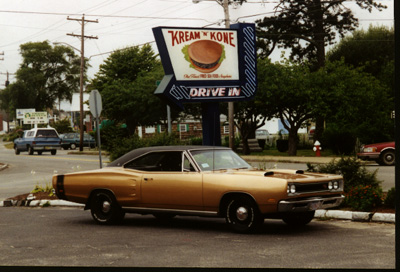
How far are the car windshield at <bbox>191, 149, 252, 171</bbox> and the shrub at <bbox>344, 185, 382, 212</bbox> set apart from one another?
2.31 meters

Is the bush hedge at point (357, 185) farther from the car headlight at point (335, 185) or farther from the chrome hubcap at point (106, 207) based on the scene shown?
the chrome hubcap at point (106, 207)

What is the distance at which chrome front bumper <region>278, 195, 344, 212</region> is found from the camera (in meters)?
9.02

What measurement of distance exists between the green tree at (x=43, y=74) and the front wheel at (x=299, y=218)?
177 ft

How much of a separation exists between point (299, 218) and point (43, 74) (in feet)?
193

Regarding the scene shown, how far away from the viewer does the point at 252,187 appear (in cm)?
930

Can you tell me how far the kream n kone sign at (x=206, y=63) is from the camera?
15.6 m

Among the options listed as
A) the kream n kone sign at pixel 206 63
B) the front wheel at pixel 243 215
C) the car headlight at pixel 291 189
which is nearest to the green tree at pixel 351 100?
the kream n kone sign at pixel 206 63

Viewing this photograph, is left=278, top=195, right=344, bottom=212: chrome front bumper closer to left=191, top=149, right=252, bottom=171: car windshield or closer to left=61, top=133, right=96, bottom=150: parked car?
left=191, top=149, right=252, bottom=171: car windshield

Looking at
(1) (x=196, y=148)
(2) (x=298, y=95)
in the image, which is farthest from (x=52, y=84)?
(1) (x=196, y=148)

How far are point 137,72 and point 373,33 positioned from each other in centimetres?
1964

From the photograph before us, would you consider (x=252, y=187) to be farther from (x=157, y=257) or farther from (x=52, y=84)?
(x=52, y=84)

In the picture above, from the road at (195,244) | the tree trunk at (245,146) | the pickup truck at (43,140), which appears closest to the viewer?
the road at (195,244)

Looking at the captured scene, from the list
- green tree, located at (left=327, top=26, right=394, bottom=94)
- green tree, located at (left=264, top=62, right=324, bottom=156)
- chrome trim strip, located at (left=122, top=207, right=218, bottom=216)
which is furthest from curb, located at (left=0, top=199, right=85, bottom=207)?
green tree, located at (left=327, top=26, right=394, bottom=94)

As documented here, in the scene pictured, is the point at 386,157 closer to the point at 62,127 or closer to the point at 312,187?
the point at 312,187
